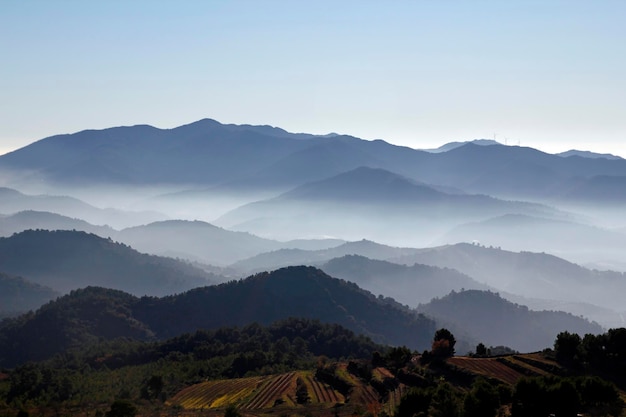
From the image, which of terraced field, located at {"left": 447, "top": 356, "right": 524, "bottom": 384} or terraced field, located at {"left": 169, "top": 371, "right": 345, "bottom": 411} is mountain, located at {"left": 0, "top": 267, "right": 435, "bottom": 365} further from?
terraced field, located at {"left": 447, "top": 356, "right": 524, "bottom": 384}

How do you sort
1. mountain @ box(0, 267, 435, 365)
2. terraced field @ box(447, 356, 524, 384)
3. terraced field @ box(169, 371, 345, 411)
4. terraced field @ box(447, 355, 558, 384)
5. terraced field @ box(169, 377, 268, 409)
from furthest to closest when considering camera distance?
mountain @ box(0, 267, 435, 365) → terraced field @ box(169, 377, 268, 409) → terraced field @ box(169, 371, 345, 411) → terraced field @ box(447, 355, 558, 384) → terraced field @ box(447, 356, 524, 384)

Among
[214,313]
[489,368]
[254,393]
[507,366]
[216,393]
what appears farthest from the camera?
[214,313]

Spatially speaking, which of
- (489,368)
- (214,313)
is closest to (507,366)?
(489,368)

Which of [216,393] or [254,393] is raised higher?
[254,393]

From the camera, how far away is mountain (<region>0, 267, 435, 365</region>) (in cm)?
15112

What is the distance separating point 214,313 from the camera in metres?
176

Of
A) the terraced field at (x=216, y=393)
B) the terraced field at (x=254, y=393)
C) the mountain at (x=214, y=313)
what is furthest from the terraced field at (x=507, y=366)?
the mountain at (x=214, y=313)

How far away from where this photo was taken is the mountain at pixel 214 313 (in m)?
151

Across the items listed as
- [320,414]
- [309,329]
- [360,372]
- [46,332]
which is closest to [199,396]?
[360,372]

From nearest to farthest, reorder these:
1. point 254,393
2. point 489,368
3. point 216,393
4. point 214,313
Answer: point 489,368, point 254,393, point 216,393, point 214,313

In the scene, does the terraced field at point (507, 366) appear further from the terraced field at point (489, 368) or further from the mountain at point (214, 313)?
the mountain at point (214, 313)

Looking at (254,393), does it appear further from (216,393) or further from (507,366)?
(507,366)

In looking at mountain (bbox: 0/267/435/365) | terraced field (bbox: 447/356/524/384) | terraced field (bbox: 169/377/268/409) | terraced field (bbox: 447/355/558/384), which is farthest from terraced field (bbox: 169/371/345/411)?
mountain (bbox: 0/267/435/365)

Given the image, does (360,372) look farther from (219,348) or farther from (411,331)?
(411,331)
